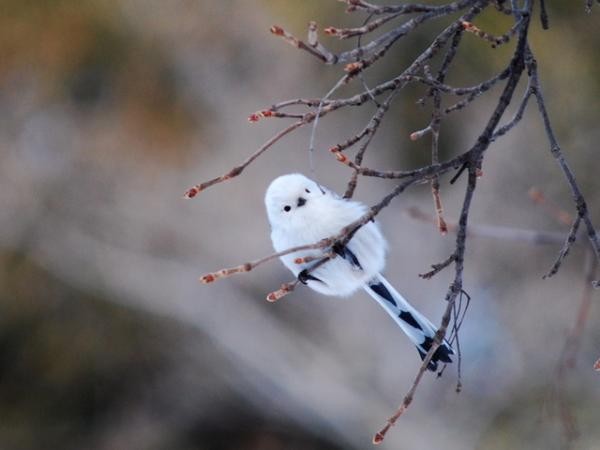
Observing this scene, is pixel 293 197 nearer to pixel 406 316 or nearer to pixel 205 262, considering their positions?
pixel 406 316

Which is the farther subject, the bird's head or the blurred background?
the blurred background

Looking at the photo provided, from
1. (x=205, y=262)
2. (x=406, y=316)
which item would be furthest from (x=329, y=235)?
(x=205, y=262)

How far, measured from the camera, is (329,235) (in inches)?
58.4

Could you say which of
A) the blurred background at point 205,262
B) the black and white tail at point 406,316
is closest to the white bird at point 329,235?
the black and white tail at point 406,316

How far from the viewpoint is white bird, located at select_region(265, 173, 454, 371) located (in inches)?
58.4

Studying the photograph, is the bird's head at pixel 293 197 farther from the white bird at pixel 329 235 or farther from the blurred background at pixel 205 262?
the blurred background at pixel 205 262

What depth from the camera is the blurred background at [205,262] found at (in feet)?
14.7

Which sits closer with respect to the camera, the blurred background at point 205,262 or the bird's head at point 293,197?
the bird's head at point 293,197

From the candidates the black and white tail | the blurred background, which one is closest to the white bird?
the black and white tail

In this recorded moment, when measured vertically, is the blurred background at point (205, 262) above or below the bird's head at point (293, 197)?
above

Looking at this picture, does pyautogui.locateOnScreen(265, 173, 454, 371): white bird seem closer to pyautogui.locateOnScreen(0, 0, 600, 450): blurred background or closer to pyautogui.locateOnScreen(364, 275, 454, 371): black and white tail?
pyautogui.locateOnScreen(364, 275, 454, 371): black and white tail

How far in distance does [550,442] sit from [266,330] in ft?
5.78

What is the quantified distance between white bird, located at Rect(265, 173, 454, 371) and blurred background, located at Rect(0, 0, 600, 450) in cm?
281

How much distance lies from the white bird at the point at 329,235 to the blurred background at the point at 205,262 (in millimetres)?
2812
